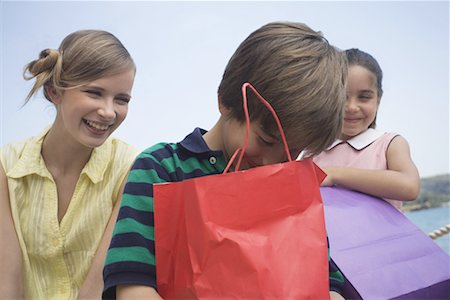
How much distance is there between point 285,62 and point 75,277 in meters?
0.83

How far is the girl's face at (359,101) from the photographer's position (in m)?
1.43

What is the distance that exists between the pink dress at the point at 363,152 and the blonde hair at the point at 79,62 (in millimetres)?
594

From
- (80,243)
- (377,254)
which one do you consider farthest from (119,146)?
(377,254)

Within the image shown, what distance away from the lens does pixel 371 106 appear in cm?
144

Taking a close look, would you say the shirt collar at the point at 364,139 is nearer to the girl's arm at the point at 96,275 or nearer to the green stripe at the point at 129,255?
the girl's arm at the point at 96,275

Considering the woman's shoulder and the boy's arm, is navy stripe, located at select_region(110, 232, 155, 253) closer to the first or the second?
the boy's arm

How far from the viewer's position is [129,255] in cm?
72

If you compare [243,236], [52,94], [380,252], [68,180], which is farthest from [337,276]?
[52,94]

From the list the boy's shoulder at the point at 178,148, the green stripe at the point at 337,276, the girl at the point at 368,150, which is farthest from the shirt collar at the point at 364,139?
the boy's shoulder at the point at 178,148

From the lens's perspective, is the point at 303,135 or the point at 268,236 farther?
the point at 303,135

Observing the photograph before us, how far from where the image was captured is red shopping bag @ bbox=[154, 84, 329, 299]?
2.15ft

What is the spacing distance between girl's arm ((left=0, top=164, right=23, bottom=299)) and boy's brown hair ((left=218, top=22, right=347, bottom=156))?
29.4 inches

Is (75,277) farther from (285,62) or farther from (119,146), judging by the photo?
(285,62)

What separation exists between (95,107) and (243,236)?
0.78m
